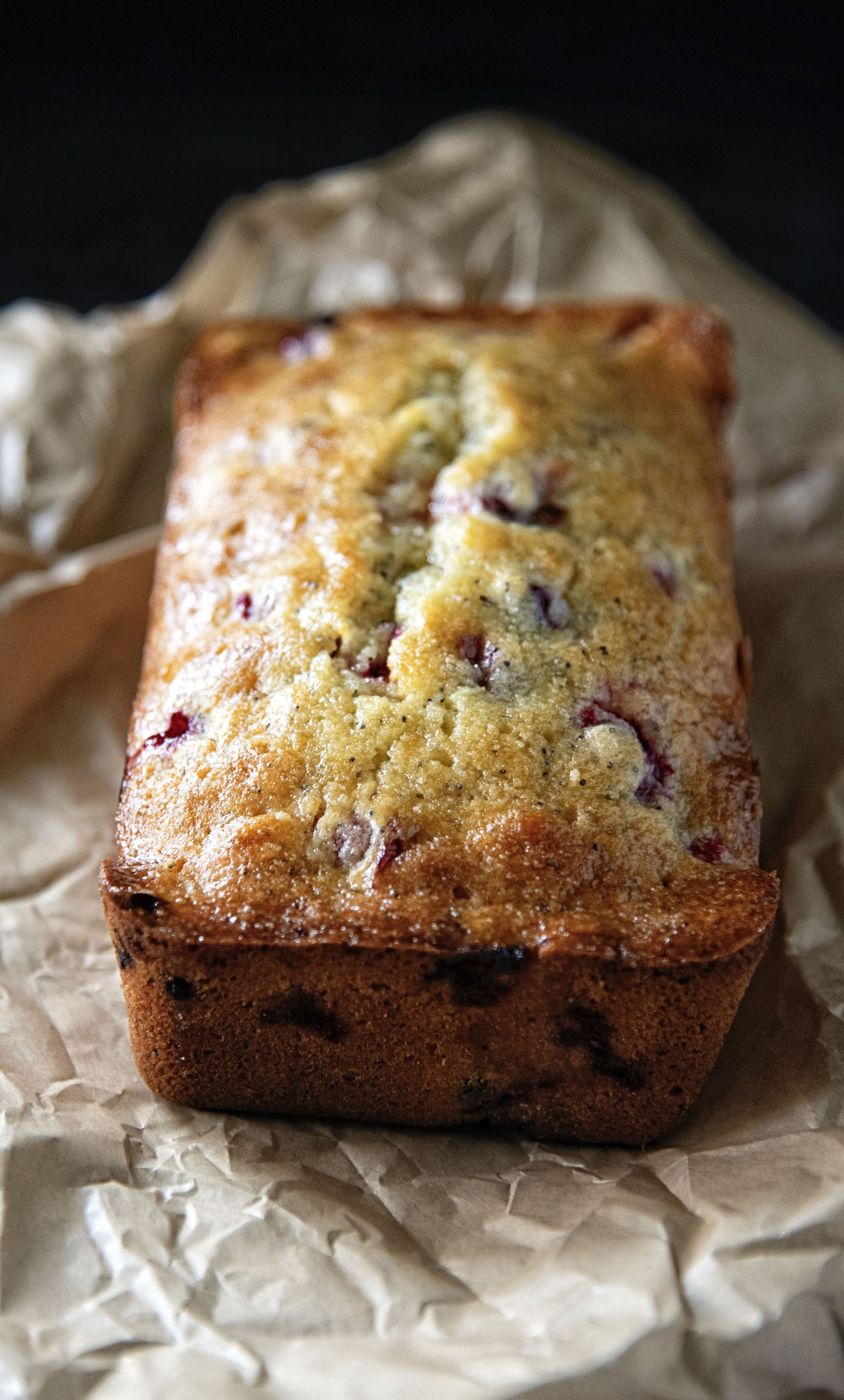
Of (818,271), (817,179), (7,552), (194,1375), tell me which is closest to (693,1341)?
(194,1375)

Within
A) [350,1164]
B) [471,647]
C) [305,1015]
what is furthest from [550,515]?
[350,1164]

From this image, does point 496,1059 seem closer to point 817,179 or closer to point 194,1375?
point 194,1375

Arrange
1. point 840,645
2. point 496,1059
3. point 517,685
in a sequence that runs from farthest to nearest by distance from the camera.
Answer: point 840,645, point 517,685, point 496,1059

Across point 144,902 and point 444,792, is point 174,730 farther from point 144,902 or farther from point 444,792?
point 444,792

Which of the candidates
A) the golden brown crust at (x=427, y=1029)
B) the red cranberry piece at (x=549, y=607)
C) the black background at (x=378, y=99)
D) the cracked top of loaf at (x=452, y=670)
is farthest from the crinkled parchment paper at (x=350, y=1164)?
the black background at (x=378, y=99)

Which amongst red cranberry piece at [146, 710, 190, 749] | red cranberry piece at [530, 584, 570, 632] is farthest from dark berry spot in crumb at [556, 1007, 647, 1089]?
red cranberry piece at [146, 710, 190, 749]
